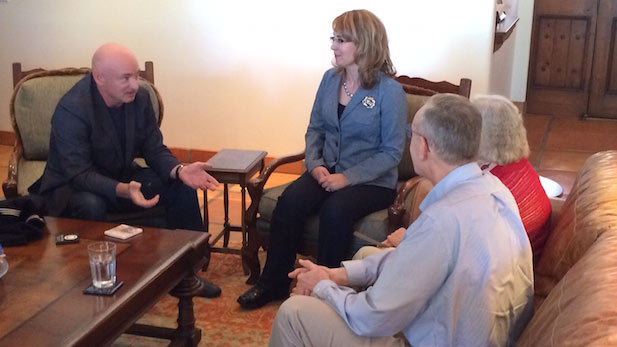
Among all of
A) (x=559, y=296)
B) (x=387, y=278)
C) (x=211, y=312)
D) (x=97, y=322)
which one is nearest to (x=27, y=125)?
(x=211, y=312)

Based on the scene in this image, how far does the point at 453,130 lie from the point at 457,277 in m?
0.36

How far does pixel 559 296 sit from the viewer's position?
150 centimetres

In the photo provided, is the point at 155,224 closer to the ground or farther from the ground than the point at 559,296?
closer to the ground

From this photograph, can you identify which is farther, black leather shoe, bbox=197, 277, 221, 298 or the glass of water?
black leather shoe, bbox=197, 277, 221, 298

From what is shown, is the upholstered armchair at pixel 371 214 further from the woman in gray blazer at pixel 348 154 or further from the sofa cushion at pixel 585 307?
the sofa cushion at pixel 585 307

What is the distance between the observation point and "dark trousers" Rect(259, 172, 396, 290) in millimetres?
2791

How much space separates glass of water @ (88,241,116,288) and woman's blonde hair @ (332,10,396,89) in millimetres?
1441

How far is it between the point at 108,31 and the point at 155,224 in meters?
2.37

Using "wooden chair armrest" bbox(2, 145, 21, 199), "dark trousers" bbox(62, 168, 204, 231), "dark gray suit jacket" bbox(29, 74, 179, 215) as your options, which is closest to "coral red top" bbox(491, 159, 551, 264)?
"dark trousers" bbox(62, 168, 204, 231)

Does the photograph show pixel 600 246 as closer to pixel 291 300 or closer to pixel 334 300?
pixel 334 300

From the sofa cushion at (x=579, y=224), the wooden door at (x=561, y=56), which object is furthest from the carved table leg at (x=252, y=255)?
the wooden door at (x=561, y=56)

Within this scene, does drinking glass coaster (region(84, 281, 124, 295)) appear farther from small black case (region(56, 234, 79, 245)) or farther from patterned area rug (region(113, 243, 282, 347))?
patterned area rug (region(113, 243, 282, 347))

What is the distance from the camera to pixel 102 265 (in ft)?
6.49

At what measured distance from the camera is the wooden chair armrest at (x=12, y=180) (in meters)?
3.03
